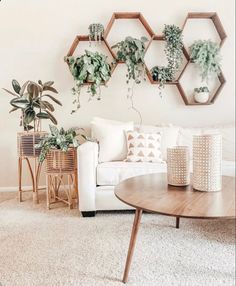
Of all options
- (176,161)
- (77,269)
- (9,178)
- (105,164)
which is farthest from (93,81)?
(77,269)

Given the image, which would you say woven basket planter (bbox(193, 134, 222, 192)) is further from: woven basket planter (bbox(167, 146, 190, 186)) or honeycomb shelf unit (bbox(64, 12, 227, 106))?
honeycomb shelf unit (bbox(64, 12, 227, 106))

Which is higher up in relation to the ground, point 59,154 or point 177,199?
point 59,154

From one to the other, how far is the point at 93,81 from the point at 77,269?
2.05 m

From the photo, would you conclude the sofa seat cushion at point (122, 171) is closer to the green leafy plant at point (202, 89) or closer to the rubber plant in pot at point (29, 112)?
the rubber plant in pot at point (29, 112)

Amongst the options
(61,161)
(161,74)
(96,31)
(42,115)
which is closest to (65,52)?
(96,31)

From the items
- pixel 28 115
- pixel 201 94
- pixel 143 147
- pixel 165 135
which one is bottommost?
pixel 143 147

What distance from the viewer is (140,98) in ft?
12.2

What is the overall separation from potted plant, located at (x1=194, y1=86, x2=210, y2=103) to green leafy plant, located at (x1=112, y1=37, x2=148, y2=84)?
686 millimetres

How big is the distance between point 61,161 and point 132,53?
1330mm

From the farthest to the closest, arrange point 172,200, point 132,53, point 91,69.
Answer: point 132,53, point 91,69, point 172,200

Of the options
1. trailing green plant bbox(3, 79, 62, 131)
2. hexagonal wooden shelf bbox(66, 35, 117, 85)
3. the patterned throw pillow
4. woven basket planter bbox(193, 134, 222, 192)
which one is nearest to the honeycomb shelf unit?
hexagonal wooden shelf bbox(66, 35, 117, 85)

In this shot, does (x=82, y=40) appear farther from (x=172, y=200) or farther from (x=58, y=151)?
(x=172, y=200)

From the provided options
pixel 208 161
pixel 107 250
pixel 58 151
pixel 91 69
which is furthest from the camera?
pixel 91 69

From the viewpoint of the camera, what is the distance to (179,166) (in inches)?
77.0
